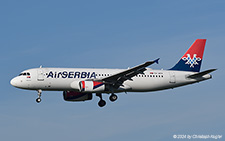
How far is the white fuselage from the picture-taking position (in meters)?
53.6

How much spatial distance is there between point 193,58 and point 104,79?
14.3 metres

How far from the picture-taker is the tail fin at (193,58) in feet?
203

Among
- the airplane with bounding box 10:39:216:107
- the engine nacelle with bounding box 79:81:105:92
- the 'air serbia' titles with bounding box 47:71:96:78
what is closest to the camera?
the engine nacelle with bounding box 79:81:105:92

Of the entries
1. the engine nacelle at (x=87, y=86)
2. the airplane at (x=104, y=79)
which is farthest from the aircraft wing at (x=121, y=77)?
the engine nacelle at (x=87, y=86)

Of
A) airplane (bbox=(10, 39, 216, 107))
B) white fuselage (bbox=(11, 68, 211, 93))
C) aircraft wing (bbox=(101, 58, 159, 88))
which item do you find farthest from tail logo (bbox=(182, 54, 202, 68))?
aircraft wing (bbox=(101, 58, 159, 88))

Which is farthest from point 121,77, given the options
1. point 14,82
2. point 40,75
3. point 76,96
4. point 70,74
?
point 14,82

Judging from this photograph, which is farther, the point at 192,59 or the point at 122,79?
the point at 192,59

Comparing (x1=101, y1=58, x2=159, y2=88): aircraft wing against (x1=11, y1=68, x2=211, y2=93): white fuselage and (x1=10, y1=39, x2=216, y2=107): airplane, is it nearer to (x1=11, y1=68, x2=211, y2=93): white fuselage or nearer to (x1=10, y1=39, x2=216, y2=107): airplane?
Result: (x1=10, y1=39, x2=216, y2=107): airplane

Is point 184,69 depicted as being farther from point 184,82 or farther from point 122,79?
point 122,79

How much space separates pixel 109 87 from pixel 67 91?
20.0 feet

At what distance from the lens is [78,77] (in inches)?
2153

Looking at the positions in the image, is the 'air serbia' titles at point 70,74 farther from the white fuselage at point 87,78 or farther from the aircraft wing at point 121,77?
the aircraft wing at point 121,77

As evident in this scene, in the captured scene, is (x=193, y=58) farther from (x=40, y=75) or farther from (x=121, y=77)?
(x=40, y=75)

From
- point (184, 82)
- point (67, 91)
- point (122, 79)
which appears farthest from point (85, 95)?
point (184, 82)
